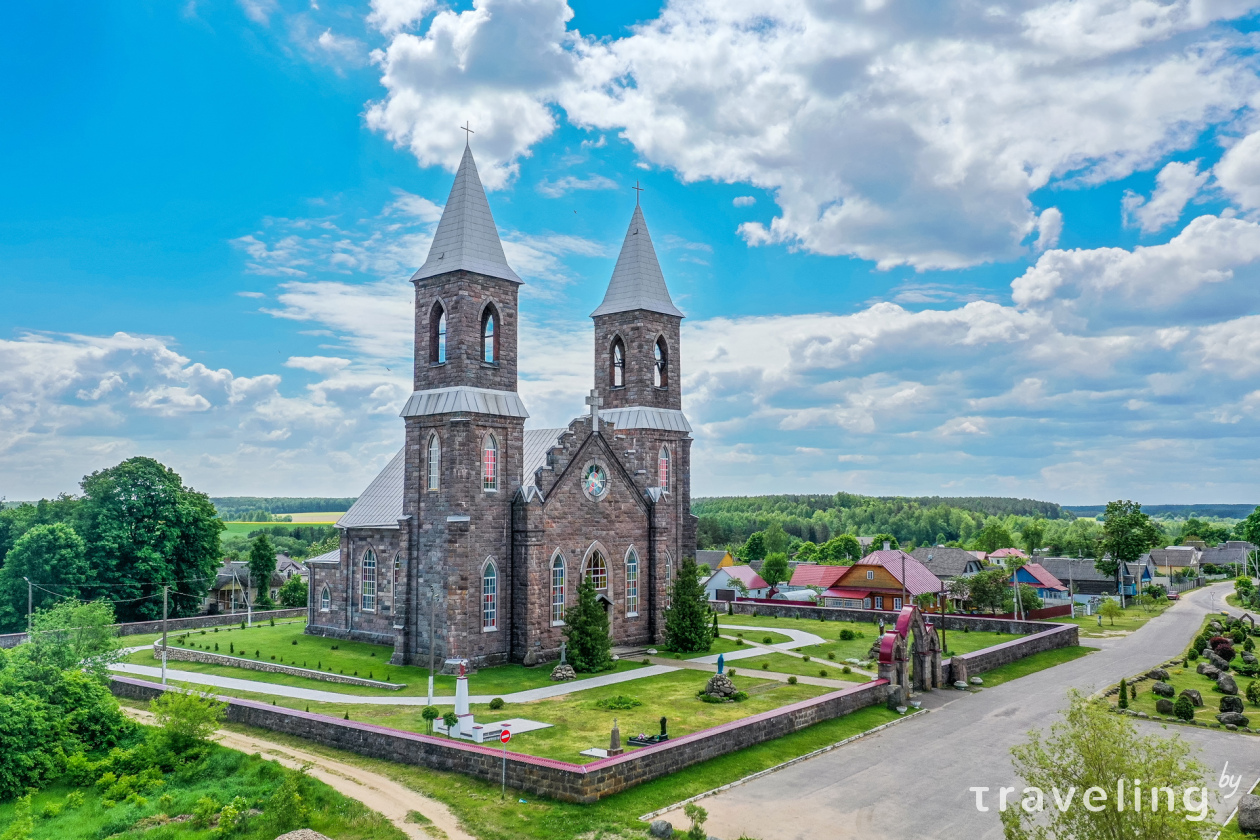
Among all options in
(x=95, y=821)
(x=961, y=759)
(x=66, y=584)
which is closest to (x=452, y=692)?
(x=95, y=821)

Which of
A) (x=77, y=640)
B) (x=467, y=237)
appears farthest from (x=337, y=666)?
(x=467, y=237)

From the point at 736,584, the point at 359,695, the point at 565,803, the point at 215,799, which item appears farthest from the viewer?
the point at 736,584

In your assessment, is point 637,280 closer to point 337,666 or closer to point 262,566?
point 337,666

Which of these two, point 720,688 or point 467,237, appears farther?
point 467,237

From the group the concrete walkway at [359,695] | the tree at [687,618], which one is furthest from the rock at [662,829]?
the tree at [687,618]

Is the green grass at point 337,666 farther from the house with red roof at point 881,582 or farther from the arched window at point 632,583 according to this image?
the house with red roof at point 881,582

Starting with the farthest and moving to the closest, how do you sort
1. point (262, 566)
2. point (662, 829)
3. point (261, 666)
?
point (262, 566), point (261, 666), point (662, 829)
